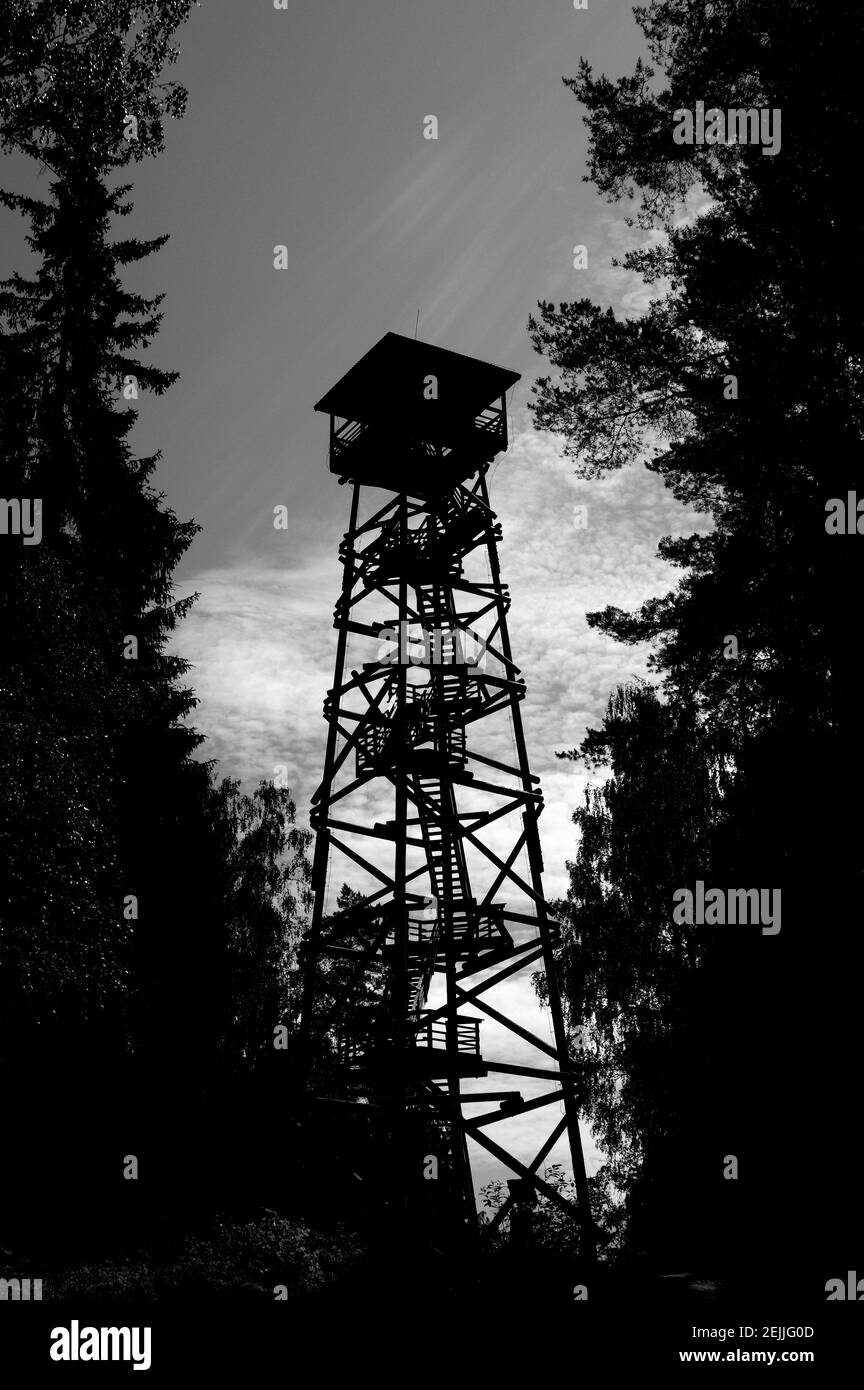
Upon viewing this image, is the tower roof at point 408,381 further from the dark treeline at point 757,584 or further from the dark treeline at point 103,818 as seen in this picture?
the dark treeline at point 103,818

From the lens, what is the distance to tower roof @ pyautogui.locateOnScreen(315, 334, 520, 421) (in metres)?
17.8

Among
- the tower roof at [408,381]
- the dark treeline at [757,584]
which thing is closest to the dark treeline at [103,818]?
the tower roof at [408,381]

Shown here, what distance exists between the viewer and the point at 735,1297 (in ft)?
37.3

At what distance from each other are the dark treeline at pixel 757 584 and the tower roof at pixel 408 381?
1.37 metres

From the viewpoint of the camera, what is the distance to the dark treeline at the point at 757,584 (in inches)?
619

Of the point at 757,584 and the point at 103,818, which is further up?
the point at 757,584

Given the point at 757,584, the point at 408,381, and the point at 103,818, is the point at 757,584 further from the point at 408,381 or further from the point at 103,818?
the point at 103,818

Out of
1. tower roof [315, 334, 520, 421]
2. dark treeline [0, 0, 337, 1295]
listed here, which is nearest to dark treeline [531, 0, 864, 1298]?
tower roof [315, 334, 520, 421]

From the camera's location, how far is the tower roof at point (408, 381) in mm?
17812

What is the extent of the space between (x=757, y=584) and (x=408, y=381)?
6660 millimetres

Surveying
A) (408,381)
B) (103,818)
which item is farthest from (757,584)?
(103,818)

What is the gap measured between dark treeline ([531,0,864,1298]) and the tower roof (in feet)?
Result: 4.49

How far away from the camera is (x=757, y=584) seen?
60.3 feet
